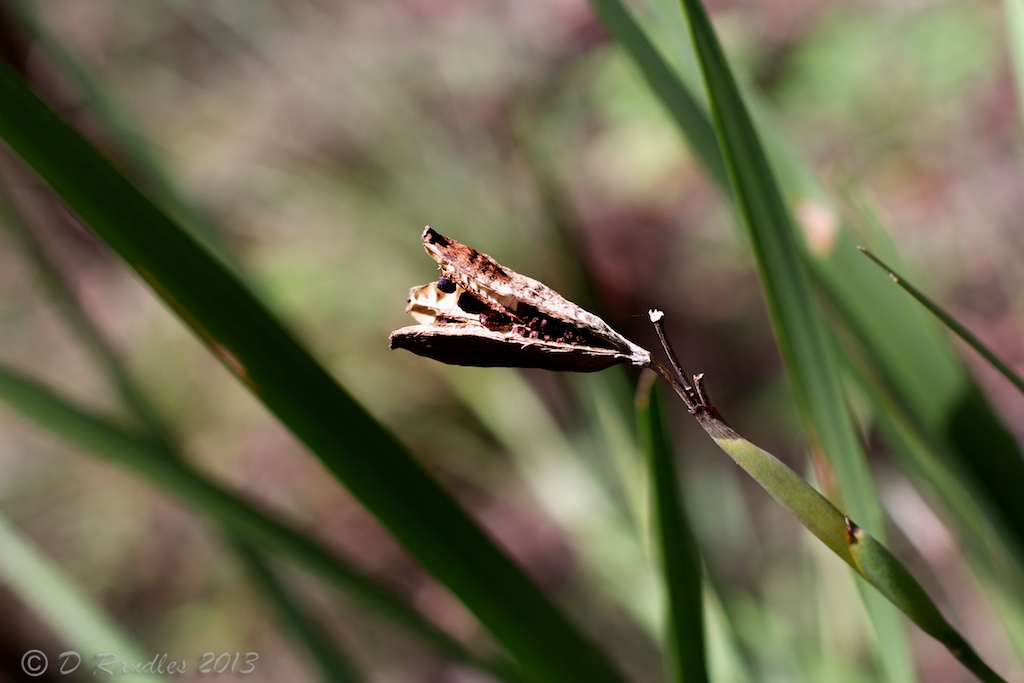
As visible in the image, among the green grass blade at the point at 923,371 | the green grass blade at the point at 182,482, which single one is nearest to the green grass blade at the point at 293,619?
the green grass blade at the point at 182,482

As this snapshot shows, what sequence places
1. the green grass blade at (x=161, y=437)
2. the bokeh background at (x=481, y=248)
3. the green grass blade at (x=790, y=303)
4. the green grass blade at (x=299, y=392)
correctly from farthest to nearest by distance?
the bokeh background at (x=481, y=248) → the green grass blade at (x=161, y=437) → the green grass blade at (x=790, y=303) → the green grass blade at (x=299, y=392)

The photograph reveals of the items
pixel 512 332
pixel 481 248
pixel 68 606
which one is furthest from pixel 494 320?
pixel 481 248

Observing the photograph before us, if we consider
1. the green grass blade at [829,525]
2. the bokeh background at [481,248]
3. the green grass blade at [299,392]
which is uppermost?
the bokeh background at [481,248]

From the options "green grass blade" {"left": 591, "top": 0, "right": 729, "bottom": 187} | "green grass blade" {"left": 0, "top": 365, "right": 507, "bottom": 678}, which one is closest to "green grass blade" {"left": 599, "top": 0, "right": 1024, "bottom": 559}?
"green grass blade" {"left": 591, "top": 0, "right": 729, "bottom": 187}

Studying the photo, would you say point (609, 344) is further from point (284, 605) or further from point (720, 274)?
point (720, 274)

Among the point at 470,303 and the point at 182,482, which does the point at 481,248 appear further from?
the point at 470,303

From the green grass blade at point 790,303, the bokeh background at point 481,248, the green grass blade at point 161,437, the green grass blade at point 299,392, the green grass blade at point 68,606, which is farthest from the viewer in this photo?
the bokeh background at point 481,248

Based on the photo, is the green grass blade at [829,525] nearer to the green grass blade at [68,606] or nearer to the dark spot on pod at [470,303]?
the dark spot on pod at [470,303]

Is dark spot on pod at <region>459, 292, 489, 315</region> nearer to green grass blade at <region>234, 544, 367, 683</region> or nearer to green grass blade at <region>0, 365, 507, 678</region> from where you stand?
green grass blade at <region>0, 365, 507, 678</region>
